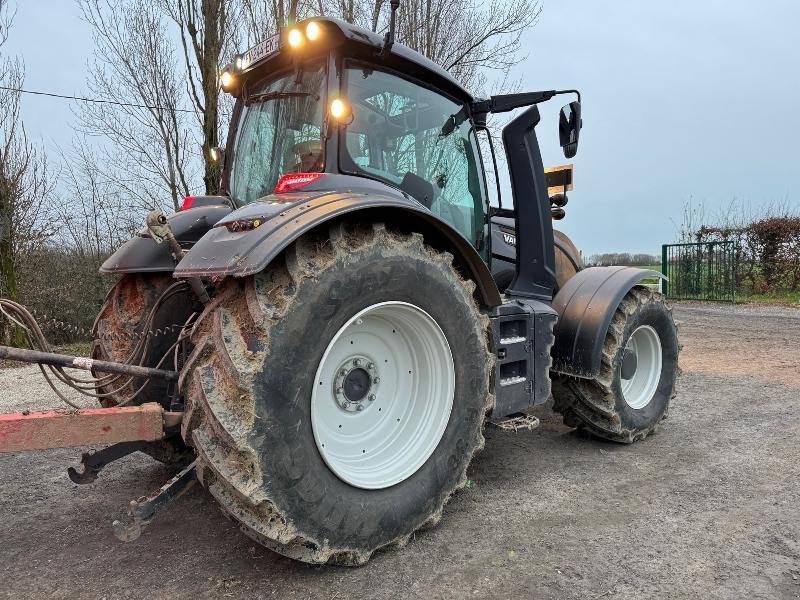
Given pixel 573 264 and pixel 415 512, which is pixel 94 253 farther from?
pixel 415 512

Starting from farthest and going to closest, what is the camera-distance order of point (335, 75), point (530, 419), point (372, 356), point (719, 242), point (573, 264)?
point (719, 242) < point (573, 264) < point (530, 419) < point (335, 75) < point (372, 356)

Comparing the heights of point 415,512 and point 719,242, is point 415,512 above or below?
below

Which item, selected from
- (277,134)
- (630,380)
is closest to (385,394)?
(277,134)

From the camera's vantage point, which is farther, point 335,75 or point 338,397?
point 335,75

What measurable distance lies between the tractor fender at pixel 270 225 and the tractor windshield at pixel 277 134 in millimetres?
480

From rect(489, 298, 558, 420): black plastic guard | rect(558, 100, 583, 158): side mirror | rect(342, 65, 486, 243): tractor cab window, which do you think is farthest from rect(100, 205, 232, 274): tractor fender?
rect(558, 100, 583, 158): side mirror

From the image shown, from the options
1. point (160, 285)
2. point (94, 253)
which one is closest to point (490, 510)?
point (160, 285)

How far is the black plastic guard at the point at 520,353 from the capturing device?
2998 mm

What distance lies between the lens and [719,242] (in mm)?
15125

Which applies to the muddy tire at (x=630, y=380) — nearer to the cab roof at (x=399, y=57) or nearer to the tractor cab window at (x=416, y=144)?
the tractor cab window at (x=416, y=144)

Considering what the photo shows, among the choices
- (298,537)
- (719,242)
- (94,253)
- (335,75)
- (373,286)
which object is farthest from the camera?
(719,242)

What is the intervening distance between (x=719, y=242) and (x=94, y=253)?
1542cm

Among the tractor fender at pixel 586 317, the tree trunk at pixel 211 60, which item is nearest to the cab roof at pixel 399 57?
the tractor fender at pixel 586 317

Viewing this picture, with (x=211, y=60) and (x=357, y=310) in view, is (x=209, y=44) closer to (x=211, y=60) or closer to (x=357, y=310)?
(x=211, y=60)
